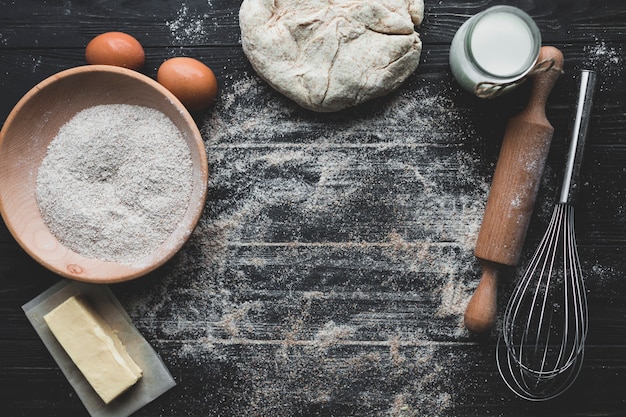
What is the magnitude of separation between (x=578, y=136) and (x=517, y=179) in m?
0.14

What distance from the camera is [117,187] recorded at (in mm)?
1034

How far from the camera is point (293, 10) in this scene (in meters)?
1.05

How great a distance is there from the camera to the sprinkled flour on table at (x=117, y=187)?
1028mm

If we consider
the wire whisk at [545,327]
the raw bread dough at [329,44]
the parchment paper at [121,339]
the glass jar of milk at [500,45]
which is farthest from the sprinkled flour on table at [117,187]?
the wire whisk at [545,327]

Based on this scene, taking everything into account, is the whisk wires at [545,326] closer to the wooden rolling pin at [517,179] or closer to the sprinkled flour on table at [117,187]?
the wooden rolling pin at [517,179]

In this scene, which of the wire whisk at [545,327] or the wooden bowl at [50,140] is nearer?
the wooden bowl at [50,140]

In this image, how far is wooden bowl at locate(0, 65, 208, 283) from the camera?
3.30ft

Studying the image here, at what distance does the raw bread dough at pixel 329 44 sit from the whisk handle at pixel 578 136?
13.4 inches

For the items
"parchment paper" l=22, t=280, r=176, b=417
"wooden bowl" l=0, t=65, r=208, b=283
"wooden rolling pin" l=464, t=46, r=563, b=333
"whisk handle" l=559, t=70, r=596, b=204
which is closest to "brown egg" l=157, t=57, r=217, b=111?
"wooden bowl" l=0, t=65, r=208, b=283

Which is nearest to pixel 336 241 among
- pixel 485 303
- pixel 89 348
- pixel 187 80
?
pixel 485 303

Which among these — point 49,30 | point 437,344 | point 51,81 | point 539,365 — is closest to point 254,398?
point 437,344

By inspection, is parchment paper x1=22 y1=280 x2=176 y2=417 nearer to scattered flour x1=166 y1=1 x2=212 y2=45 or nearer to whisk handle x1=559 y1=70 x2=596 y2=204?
scattered flour x1=166 y1=1 x2=212 y2=45

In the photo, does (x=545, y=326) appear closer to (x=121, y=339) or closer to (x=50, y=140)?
(x=121, y=339)

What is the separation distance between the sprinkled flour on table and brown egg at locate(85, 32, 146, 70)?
0.40 feet
